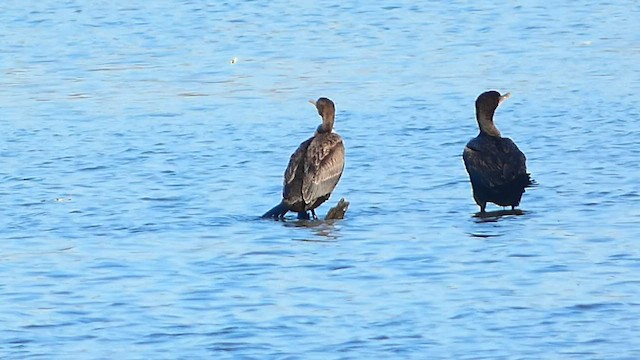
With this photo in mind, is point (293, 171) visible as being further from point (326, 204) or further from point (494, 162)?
point (494, 162)

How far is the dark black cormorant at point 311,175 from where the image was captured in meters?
11.5

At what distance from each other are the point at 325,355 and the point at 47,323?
1.66 metres

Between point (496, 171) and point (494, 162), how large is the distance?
12 cm

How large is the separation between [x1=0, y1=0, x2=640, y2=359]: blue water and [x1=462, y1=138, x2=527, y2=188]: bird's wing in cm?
31

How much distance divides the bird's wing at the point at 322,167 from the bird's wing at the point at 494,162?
953 mm

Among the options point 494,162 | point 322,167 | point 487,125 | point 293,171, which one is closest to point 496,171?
point 494,162

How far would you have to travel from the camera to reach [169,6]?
88.6ft

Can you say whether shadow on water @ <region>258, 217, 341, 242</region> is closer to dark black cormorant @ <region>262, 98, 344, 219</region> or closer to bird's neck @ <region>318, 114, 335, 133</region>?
dark black cormorant @ <region>262, 98, 344, 219</region>

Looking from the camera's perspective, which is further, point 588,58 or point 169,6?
point 169,6

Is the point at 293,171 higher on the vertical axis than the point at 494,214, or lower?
higher

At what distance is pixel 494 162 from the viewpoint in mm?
11531

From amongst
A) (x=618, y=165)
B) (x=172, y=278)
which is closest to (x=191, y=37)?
(x=618, y=165)

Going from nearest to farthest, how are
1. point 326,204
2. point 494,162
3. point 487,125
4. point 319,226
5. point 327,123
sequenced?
1. point 319,226
2. point 494,162
3. point 487,125
4. point 327,123
5. point 326,204

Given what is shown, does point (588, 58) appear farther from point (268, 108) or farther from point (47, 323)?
point (47, 323)
